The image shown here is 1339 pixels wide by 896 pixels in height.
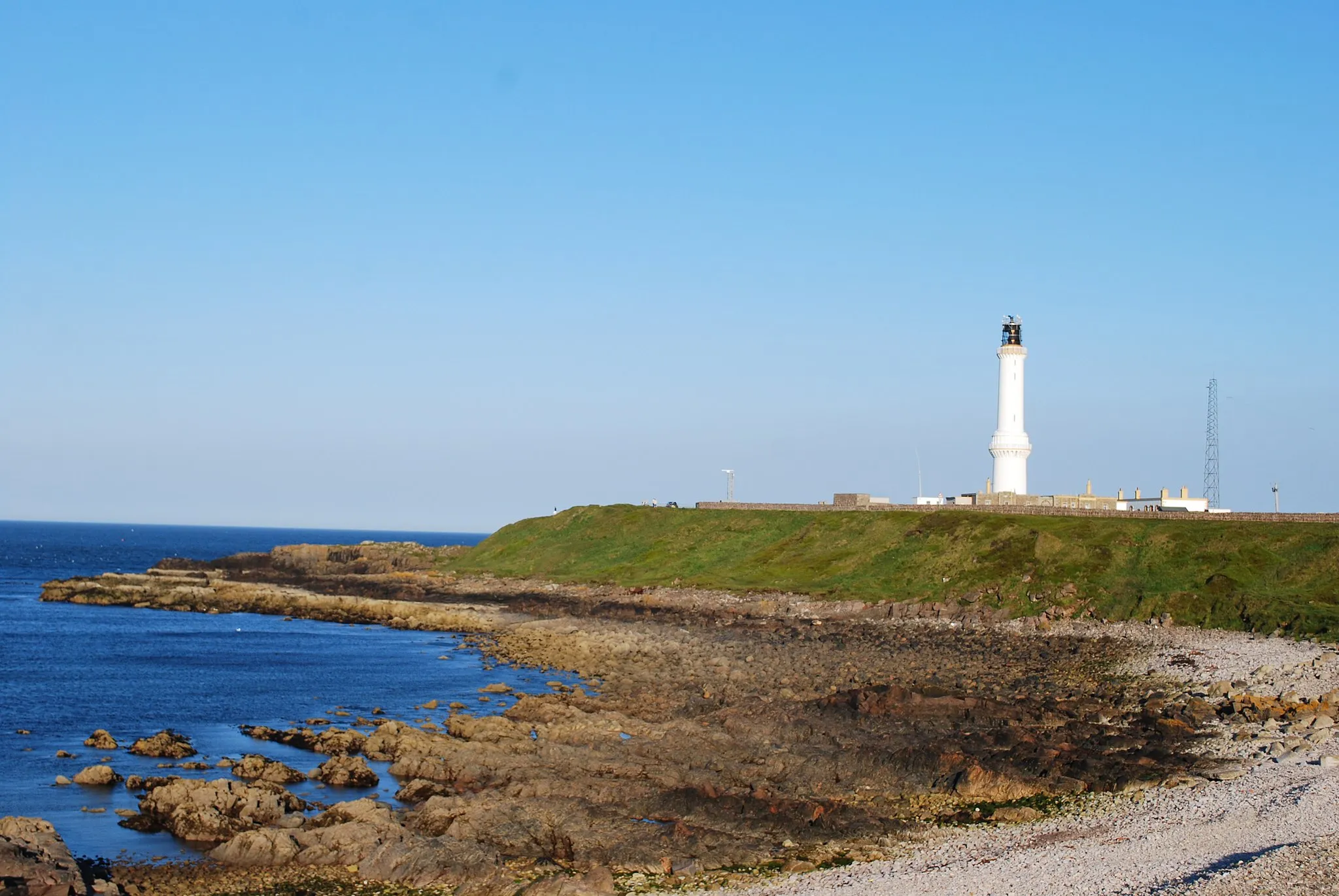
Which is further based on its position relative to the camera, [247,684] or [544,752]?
[247,684]

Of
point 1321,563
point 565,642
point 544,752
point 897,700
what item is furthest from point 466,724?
point 1321,563

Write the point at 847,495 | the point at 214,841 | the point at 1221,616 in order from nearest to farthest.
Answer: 1. the point at 214,841
2. the point at 1221,616
3. the point at 847,495

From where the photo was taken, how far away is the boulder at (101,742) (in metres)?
36.4

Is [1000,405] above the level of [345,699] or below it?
above

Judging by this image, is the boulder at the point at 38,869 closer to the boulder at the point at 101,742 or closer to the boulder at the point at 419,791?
the boulder at the point at 419,791

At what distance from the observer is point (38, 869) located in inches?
837

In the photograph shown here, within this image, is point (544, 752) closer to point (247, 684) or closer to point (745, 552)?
point (247, 684)

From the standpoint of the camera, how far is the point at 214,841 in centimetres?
2597

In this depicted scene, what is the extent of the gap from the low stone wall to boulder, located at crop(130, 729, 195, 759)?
192ft

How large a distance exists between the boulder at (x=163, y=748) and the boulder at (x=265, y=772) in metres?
4.11

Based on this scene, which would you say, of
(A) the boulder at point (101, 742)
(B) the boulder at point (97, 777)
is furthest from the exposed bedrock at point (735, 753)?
(A) the boulder at point (101, 742)

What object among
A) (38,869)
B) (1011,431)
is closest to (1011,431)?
(1011,431)

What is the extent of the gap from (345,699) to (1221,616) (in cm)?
3949

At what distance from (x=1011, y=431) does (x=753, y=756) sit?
64460 millimetres
